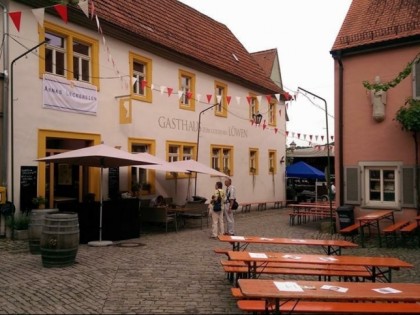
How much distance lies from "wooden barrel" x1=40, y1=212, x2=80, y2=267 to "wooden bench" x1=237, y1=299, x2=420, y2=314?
4312 mm

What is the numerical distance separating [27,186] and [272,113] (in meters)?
16.2

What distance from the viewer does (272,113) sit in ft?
83.0

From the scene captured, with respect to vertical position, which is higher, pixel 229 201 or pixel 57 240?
pixel 229 201

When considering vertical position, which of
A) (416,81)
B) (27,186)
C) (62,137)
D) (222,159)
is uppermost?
(416,81)

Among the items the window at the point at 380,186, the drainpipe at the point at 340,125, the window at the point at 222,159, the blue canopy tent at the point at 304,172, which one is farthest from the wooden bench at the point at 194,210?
the blue canopy tent at the point at 304,172

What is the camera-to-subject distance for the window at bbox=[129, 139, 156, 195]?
15.4m

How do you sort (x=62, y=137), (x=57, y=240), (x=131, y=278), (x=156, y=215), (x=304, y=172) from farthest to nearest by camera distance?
(x=304, y=172), (x=156, y=215), (x=62, y=137), (x=57, y=240), (x=131, y=278)

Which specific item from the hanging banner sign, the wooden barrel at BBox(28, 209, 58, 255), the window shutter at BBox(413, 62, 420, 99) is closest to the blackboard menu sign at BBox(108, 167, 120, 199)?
the hanging banner sign

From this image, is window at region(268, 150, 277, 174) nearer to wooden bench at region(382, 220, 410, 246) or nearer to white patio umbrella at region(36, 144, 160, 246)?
wooden bench at region(382, 220, 410, 246)

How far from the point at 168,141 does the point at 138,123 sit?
1816 mm

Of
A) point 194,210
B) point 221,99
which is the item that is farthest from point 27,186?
point 221,99

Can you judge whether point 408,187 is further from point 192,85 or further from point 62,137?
point 62,137

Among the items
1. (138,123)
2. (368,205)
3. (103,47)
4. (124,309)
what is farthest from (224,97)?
(124,309)

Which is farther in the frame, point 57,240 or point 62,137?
point 62,137
